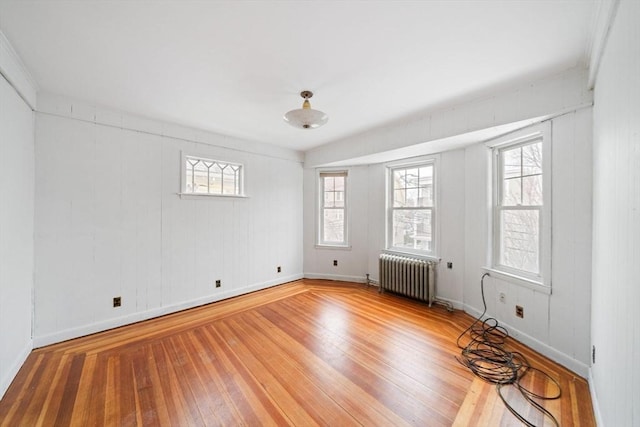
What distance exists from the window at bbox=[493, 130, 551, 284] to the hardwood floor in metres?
0.85

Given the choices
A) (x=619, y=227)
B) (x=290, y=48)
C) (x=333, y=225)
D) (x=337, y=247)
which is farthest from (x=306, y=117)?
(x=337, y=247)

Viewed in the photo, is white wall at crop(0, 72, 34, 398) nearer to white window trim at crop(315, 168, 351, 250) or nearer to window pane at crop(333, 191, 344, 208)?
white window trim at crop(315, 168, 351, 250)

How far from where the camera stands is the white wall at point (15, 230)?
1893 millimetres

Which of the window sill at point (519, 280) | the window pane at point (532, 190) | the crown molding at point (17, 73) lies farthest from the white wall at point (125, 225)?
the window pane at point (532, 190)

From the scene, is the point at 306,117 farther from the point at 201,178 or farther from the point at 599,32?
the point at 201,178

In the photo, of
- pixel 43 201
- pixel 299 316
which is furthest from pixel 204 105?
pixel 299 316

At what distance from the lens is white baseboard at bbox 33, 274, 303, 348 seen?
256 cm

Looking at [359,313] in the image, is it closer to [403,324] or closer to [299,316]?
[403,324]

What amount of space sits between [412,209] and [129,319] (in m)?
4.19

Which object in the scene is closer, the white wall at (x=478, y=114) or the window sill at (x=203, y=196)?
the white wall at (x=478, y=114)

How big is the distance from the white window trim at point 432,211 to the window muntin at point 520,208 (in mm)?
801

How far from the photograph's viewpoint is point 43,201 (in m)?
2.53

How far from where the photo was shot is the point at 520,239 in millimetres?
2717

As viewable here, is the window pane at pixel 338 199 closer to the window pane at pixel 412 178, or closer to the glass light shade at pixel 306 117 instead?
the window pane at pixel 412 178
